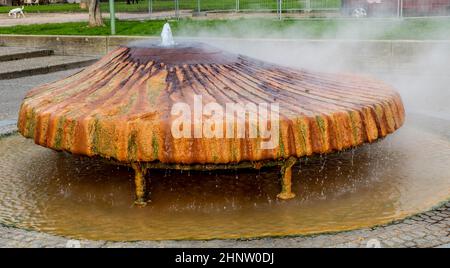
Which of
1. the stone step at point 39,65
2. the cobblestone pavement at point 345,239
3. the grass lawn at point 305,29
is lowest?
the cobblestone pavement at point 345,239

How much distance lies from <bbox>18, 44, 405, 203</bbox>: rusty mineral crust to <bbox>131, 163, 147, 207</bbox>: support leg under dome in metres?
0.16

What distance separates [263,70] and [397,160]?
4.45ft

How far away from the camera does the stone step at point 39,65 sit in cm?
1228

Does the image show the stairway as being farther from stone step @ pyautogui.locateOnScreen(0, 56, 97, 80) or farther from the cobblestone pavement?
the cobblestone pavement

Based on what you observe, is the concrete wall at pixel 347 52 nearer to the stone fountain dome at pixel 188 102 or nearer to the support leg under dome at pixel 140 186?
the stone fountain dome at pixel 188 102

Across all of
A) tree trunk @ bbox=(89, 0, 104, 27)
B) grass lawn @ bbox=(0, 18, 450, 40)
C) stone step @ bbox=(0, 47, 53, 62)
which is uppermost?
tree trunk @ bbox=(89, 0, 104, 27)

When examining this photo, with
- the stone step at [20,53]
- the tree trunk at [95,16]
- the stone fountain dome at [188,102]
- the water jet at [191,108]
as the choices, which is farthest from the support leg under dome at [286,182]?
the tree trunk at [95,16]

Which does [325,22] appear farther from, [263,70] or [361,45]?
[263,70]

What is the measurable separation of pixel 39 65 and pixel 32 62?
70 centimetres

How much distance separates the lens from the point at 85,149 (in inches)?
169

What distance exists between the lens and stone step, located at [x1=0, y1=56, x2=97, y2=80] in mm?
12277

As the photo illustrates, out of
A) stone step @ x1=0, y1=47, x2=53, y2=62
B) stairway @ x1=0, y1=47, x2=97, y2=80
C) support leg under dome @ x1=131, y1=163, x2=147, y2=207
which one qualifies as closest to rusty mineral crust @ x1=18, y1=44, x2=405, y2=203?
support leg under dome @ x1=131, y1=163, x2=147, y2=207

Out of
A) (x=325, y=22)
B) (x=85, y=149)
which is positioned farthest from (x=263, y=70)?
(x=325, y=22)

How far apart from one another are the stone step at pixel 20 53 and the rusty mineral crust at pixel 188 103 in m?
9.68
